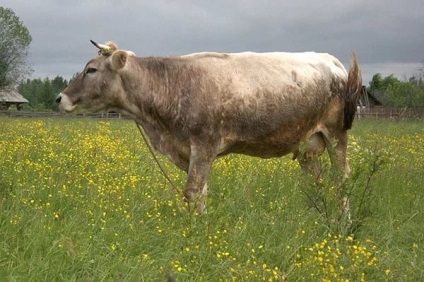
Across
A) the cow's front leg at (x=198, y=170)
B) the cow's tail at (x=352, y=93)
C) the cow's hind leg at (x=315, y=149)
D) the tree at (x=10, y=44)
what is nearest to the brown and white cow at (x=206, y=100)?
the cow's front leg at (x=198, y=170)

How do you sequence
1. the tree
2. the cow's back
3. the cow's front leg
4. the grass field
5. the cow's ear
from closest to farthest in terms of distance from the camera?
the grass field, the cow's front leg, the cow's back, the cow's ear, the tree

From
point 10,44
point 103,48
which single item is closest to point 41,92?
point 10,44

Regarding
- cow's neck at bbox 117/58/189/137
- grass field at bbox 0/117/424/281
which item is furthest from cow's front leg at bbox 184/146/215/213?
cow's neck at bbox 117/58/189/137

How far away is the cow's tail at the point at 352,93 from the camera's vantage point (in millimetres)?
8188

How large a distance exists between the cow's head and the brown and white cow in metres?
0.01

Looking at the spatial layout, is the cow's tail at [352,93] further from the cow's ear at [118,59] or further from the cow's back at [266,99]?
the cow's ear at [118,59]

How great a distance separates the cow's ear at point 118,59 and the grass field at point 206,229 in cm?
142

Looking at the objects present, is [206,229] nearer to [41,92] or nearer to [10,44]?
[10,44]

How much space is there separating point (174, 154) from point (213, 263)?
234cm

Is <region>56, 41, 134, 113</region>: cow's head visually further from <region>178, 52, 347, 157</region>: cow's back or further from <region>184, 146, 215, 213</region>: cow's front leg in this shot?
<region>184, 146, 215, 213</region>: cow's front leg

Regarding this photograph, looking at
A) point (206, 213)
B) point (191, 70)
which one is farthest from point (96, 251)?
point (191, 70)

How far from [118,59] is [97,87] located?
431 mm

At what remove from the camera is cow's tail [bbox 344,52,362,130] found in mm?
8188

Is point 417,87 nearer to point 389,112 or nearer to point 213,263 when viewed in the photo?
point 389,112
